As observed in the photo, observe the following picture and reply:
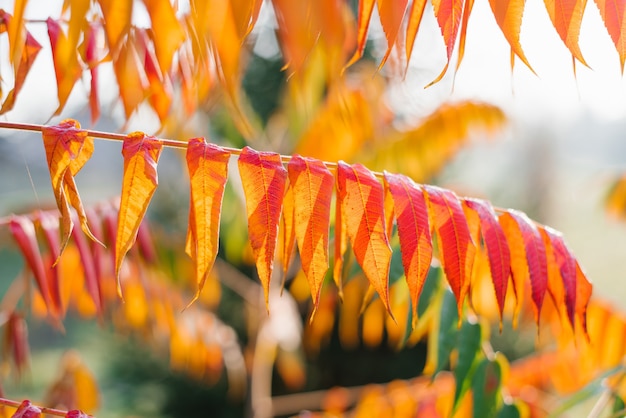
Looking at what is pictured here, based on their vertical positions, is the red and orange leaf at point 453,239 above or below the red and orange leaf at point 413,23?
below

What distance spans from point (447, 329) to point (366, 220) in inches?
15.3

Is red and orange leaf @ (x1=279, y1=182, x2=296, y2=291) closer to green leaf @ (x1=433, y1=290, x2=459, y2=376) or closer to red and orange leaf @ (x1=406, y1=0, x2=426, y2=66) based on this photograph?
red and orange leaf @ (x1=406, y1=0, x2=426, y2=66)

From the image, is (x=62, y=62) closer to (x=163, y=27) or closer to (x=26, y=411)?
(x=163, y=27)

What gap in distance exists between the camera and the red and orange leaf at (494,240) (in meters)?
0.74

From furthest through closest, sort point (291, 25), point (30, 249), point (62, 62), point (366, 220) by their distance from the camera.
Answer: point (30, 249) < point (62, 62) < point (366, 220) < point (291, 25)

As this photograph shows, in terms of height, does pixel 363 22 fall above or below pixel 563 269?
above

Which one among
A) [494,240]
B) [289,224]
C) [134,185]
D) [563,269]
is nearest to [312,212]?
[289,224]

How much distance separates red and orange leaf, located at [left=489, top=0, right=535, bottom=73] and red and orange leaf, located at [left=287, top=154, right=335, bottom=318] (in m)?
0.20

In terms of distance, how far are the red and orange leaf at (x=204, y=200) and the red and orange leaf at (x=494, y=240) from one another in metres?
0.32

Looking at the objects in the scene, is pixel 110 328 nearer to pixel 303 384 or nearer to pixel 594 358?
pixel 303 384

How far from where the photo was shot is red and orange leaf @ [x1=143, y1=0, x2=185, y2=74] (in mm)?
588

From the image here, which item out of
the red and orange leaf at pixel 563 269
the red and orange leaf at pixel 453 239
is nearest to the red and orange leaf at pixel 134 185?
the red and orange leaf at pixel 453 239

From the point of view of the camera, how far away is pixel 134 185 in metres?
0.57

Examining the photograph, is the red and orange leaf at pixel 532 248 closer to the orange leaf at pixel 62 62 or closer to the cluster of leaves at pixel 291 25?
the cluster of leaves at pixel 291 25
